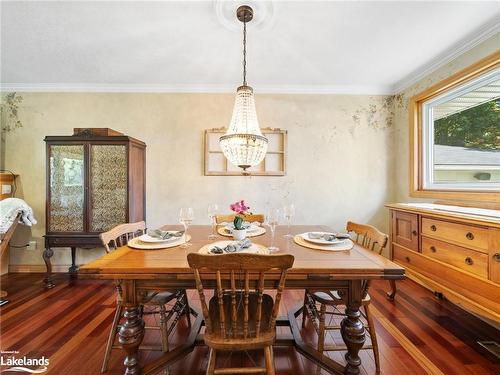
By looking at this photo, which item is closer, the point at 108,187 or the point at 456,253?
the point at 456,253

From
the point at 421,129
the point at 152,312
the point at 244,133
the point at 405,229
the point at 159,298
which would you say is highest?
the point at 421,129

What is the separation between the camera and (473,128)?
2.18 metres

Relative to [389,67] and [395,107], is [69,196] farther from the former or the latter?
[395,107]

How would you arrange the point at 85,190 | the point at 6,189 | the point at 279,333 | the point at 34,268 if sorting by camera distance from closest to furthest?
the point at 279,333 < the point at 85,190 < the point at 6,189 < the point at 34,268

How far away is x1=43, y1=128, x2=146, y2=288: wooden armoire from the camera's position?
2.53 metres

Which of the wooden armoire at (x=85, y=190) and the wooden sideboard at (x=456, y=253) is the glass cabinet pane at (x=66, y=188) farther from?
the wooden sideboard at (x=456, y=253)

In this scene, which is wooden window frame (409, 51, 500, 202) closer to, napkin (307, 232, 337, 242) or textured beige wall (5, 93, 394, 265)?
textured beige wall (5, 93, 394, 265)

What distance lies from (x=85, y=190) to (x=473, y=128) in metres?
4.03

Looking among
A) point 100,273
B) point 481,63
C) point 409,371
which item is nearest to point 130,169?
point 100,273

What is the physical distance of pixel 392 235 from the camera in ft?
7.64

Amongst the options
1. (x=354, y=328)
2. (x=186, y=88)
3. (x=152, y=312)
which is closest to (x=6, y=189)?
(x=186, y=88)

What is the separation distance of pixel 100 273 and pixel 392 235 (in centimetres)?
250

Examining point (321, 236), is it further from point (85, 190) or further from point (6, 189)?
point (6, 189)

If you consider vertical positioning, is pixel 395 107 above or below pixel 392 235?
above
